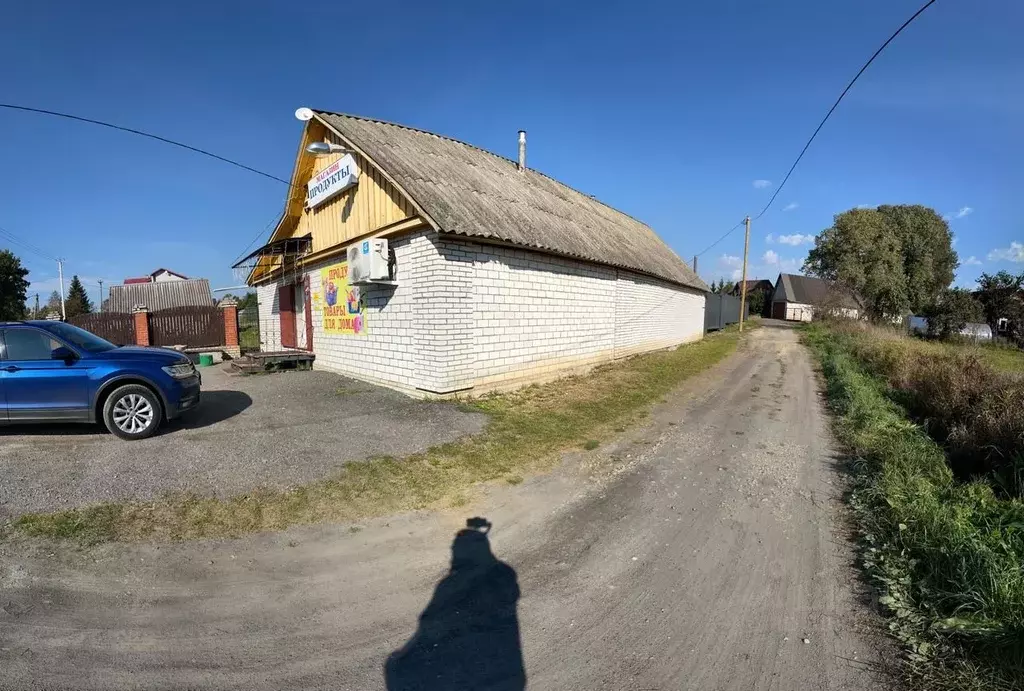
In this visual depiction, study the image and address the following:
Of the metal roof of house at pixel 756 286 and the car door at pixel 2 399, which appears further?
the metal roof of house at pixel 756 286

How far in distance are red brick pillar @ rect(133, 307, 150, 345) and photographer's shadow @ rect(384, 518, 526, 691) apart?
1930 cm

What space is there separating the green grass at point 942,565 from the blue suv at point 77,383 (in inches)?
323

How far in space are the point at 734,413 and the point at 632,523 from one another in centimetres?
571

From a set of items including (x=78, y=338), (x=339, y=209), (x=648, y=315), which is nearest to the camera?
(x=78, y=338)

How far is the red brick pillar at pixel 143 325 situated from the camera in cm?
1762

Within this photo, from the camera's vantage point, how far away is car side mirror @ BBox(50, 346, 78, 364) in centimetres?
621

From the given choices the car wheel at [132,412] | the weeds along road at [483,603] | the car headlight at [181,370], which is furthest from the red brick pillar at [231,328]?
the weeds along road at [483,603]

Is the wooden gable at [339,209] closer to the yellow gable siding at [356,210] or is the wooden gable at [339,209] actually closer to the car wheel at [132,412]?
the yellow gable siding at [356,210]

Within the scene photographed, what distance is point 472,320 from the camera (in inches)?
361

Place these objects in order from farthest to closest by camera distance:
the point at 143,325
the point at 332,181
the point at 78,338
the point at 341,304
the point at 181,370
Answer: the point at 143,325
the point at 341,304
the point at 332,181
the point at 181,370
the point at 78,338

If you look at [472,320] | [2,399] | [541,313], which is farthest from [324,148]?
[2,399]

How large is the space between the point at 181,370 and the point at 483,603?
20.0 feet

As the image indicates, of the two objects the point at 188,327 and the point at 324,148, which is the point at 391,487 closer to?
the point at 324,148

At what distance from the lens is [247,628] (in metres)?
3.03
